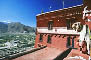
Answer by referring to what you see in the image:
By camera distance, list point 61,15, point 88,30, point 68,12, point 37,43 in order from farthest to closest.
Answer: point 37,43, point 61,15, point 68,12, point 88,30

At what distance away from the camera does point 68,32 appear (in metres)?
19.2

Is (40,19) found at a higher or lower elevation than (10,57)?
higher

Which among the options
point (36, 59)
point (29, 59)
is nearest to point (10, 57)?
point (29, 59)

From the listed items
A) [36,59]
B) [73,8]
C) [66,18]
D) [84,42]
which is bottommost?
[36,59]

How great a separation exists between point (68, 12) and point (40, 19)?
8.22 meters

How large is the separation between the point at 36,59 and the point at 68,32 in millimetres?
9620

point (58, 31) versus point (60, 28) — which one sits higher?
point (60, 28)

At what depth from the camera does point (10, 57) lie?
11.5 meters

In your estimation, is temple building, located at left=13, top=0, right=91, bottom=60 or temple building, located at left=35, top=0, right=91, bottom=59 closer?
temple building, located at left=13, top=0, right=91, bottom=60

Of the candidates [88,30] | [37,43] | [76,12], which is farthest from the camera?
[37,43]

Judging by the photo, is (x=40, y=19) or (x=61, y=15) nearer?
(x=61, y=15)

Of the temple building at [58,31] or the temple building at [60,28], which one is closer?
the temple building at [58,31]

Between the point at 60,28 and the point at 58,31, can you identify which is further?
the point at 58,31

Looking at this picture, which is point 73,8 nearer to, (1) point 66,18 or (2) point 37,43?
(1) point 66,18
